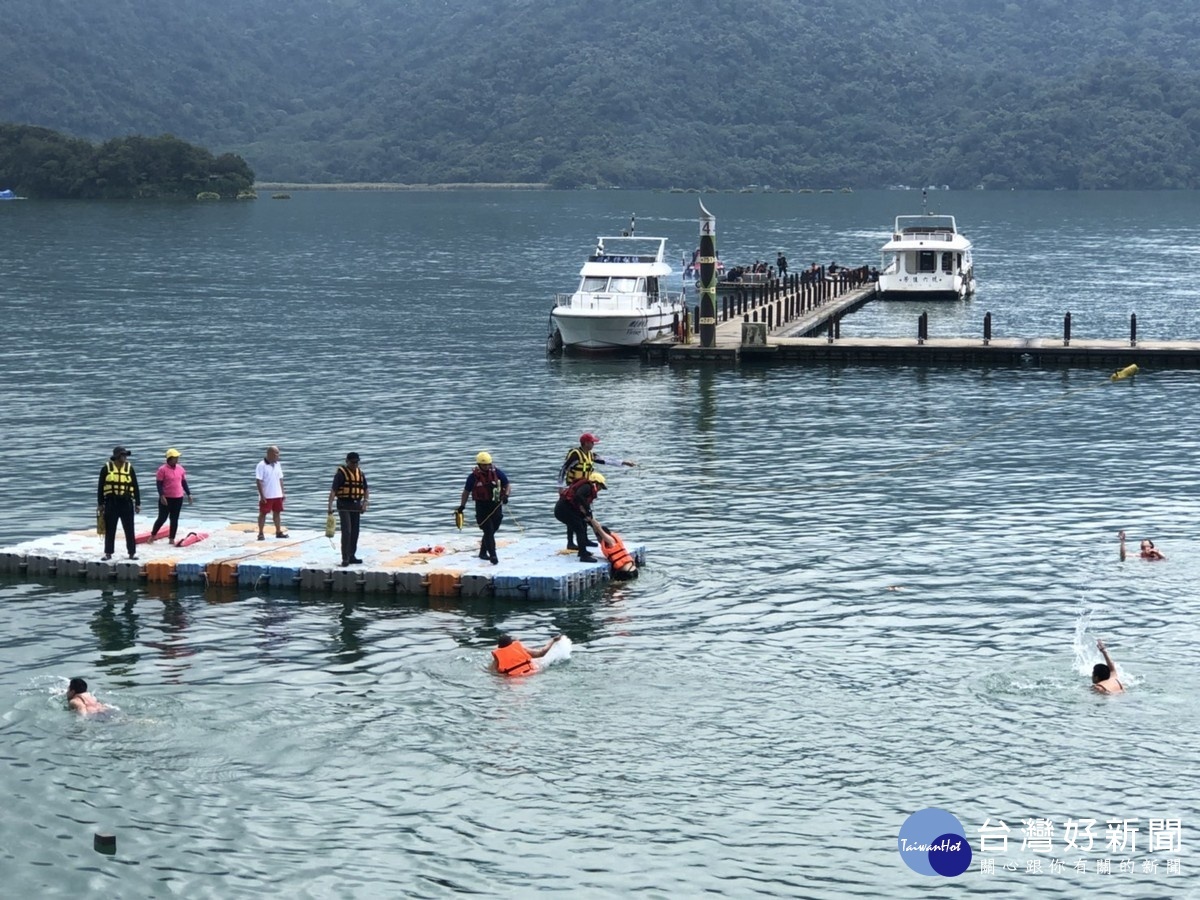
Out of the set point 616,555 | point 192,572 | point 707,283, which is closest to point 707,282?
point 707,283

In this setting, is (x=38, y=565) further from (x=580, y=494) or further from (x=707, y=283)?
(x=707, y=283)

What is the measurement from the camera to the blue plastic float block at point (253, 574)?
34.1 metres

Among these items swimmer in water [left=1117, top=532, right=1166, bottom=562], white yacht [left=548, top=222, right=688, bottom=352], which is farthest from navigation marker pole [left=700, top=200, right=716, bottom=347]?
swimmer in water [left=1117, top=532, right=1166, bottom=562]

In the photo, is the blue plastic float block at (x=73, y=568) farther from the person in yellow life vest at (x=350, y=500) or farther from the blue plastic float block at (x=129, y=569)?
the person in yellow life vest at (x=350, y=500)

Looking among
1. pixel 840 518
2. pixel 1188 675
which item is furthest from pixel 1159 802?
pixel 840 518

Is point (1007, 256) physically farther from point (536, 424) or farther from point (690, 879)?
point (690, 879)

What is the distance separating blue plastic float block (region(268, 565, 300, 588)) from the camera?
1337 inches

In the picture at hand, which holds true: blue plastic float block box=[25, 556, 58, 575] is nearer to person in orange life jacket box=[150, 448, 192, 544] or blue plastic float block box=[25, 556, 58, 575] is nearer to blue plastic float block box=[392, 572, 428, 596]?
person in orange life jacket box=[150, 448, 192, 544]

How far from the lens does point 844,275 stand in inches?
4085

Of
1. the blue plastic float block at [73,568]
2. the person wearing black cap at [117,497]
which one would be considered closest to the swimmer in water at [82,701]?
the person wearing black cap at [117,497]

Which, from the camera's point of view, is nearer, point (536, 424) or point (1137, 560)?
point (1137, 560)

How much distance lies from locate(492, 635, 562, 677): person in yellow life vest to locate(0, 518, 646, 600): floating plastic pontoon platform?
387 cm

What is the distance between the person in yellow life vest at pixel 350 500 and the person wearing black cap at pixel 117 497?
3.77 meters

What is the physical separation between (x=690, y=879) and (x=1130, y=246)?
521 ft
